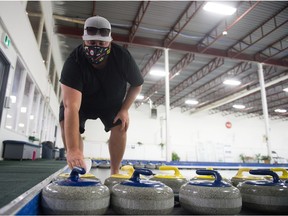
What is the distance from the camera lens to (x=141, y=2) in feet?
23.6

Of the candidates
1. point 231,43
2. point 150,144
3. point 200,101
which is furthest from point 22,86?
point 200,101

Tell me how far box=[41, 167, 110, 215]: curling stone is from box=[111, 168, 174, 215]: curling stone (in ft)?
0.14

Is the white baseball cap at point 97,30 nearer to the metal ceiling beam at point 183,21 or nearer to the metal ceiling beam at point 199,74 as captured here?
the metal ceiling beam at point 183,21

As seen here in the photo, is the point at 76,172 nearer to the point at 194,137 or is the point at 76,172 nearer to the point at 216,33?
the point at 216,33

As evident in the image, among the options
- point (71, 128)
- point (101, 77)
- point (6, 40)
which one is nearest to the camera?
point (71, 128)

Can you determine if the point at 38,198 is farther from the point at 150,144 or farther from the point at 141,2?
the point at 150,144

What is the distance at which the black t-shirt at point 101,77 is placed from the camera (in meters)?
1.23

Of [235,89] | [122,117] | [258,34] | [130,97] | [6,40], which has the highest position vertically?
[258,34]

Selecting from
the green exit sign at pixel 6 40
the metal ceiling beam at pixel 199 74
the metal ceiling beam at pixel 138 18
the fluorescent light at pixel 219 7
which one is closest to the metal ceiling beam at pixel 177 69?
the metal ceiling beam at pixel 199 74

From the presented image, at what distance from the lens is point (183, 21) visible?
26.3ft

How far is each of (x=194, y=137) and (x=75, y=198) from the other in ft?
59.1

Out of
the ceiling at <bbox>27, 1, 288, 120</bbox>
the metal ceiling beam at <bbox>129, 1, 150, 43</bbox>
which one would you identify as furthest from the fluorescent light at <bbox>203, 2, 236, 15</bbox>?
the metal ceiling beam at <bbox>129, 1, 150, 43</bbox>

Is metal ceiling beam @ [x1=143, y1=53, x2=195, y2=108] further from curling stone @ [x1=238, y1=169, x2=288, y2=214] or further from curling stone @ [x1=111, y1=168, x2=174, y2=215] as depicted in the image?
curling stone @ [x1=111, y1=168, x2=174, y2=215]

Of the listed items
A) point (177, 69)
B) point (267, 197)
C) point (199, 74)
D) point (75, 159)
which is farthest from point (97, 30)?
point (199, 74)
